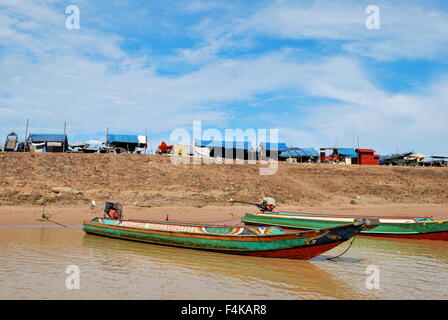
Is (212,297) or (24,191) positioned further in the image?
(24,191)

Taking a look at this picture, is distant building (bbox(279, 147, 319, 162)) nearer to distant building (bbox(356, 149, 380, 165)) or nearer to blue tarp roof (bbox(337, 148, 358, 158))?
blue tarp roof (bbox(337, 148, 358, 158))

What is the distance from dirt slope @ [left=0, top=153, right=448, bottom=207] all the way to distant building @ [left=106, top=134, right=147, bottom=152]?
6.62 metres

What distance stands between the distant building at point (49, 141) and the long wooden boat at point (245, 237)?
26.6 metres

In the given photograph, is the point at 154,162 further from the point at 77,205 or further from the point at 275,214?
the point at 275,214

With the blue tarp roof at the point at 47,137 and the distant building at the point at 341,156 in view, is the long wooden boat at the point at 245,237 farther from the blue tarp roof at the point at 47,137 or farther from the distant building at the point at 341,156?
the distant building at the point at 341,156

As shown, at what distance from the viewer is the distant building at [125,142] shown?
135ft

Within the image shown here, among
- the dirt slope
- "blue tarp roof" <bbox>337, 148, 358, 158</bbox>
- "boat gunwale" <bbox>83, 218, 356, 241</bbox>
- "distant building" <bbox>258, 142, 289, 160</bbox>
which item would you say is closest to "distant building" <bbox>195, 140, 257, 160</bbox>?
"distant building" <bbox>258, 142, 289, 160</bbox>

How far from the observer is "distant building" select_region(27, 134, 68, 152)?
3797cm

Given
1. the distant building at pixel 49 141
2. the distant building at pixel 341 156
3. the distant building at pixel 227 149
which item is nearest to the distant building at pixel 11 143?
the distant building at pixel 49 141

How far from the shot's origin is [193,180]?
31375mm

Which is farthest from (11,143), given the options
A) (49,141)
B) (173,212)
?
(173,212)
